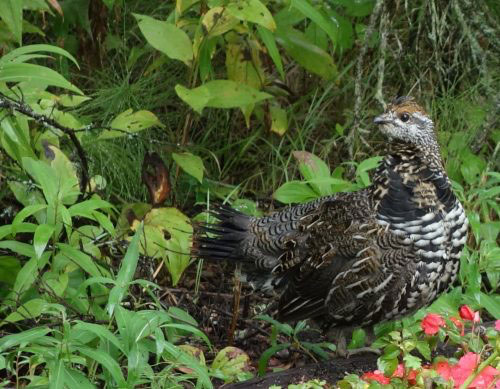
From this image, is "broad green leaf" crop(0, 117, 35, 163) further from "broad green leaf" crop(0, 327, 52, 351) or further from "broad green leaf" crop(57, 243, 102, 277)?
"broad green leaf" crop(0, 327, 52, 351)

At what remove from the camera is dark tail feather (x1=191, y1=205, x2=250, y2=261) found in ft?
16.4

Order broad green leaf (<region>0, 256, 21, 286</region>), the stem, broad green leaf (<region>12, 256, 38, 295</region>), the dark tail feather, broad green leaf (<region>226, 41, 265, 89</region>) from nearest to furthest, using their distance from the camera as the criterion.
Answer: the stem, broad green leaf (<region>12, 256, 38, 295</region>), broad green leaf (<region>0, 256, 21, 286</region>), the dark tail feather, broad green leaf (<region>226, 41, 265, 89</region>)

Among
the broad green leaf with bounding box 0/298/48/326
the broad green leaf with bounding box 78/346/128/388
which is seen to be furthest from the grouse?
the broad green leaf with bounding box 78/346/128/388

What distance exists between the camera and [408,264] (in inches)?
174

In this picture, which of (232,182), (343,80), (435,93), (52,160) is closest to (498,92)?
(435,93)

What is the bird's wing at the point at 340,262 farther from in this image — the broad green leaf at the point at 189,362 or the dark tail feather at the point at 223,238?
the broad green leaf at the point at 189,362

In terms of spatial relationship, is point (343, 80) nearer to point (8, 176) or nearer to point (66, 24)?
point (66, 24)

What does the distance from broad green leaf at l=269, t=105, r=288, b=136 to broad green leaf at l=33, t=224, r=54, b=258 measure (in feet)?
7.52

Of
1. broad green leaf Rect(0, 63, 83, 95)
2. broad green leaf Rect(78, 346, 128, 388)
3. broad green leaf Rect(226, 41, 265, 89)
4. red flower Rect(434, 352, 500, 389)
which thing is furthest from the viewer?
broad green leaf Rect(226, 41, 265, 89)

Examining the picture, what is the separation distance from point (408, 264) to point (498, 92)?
2.04m

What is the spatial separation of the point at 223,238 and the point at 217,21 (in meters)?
1.06

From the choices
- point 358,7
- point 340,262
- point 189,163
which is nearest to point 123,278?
point 340,262

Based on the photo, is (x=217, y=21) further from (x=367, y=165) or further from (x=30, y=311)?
(x=30, y=311)

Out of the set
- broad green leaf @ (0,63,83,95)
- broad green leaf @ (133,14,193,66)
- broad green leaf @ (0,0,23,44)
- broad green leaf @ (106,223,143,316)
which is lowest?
broad green leaf @ (106,223,143,316)
